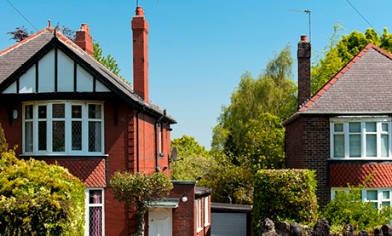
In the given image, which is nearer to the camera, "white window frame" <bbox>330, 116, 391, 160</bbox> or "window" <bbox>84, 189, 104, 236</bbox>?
"window" <bbox>84, 189, 104, 236</bbox>

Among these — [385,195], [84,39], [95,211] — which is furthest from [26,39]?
[385,195]

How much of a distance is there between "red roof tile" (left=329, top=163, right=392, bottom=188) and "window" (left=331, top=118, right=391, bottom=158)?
0.40 metres

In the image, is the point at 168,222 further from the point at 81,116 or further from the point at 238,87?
the point at 238,87

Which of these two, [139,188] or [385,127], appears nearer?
[139,188]

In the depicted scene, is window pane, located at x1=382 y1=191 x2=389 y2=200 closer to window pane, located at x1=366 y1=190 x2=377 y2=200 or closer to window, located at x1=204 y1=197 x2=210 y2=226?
window pane, located at x1=366 y1=190 x2=377 y2=200

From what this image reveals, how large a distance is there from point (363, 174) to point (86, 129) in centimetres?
1070

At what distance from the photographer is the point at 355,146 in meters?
25.2

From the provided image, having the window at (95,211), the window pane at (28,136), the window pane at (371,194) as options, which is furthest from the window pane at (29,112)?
the window pane at (371,194)

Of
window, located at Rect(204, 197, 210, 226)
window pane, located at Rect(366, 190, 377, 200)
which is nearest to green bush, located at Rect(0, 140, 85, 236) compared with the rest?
window pane, located at Rect(366, 190, 377, 200)

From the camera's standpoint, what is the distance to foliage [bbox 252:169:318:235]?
21.9m

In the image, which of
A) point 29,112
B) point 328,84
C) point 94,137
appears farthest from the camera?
point 328,84

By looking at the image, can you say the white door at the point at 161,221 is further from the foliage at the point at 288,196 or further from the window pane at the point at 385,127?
the window pane at the point at 385,127

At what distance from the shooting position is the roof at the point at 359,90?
2528 cm

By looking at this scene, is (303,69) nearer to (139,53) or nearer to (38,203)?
(139,53)
